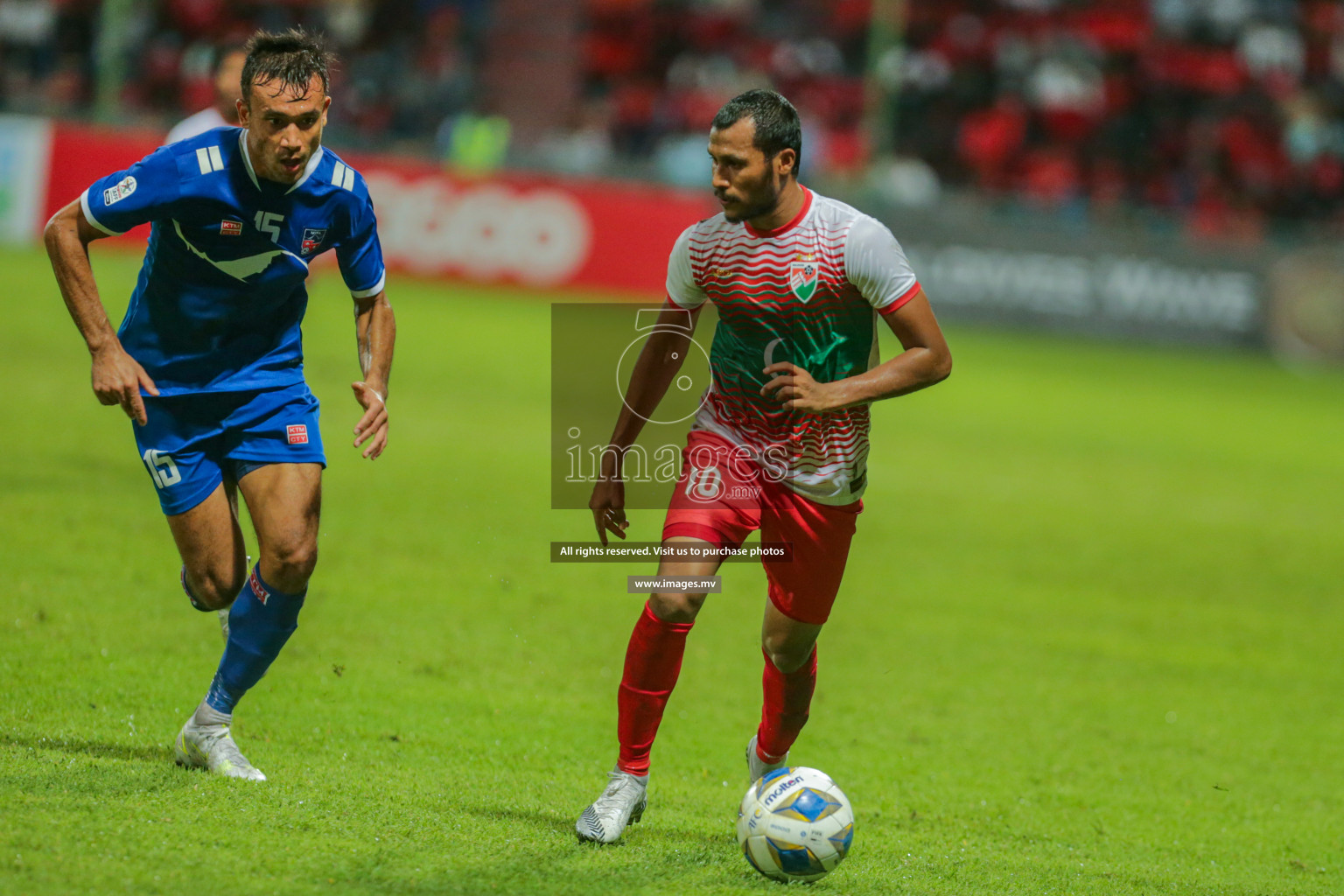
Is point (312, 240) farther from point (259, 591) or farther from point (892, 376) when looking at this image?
point (892, 376)

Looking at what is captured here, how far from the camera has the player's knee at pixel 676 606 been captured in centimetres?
459

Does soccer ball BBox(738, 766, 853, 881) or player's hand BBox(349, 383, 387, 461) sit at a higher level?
player's hand BBox(349, 383, 387, 461)

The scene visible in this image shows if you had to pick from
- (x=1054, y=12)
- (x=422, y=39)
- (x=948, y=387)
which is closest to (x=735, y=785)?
(x=948, y=387)

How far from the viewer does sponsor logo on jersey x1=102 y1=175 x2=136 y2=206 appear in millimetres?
4574

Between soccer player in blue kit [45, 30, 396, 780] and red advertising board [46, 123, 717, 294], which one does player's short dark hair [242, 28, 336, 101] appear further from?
red advertising board [46, 123, 717, 294]

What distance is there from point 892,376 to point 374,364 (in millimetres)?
1786

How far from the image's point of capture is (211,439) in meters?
4.92

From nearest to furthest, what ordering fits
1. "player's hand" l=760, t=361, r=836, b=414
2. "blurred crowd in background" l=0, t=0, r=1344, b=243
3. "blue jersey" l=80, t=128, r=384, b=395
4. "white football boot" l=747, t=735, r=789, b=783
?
"player's hand" l=760, t=361, r=836, b=414 < "blue jersey" l=80, t=128, r=384, b=395 < "white football boot" l=747, t=735, r=789, b=783 < "blurred crowd in background" l=0, t=0, r=1344, b=243

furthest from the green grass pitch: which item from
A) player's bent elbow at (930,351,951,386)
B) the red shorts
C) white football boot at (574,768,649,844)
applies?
player's bent elbow at (930,351,951,386)

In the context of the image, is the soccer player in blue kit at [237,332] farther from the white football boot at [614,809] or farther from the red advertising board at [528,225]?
the red advertising board at [528,225]

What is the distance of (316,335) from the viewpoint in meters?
15.5

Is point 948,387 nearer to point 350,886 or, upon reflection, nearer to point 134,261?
point 134,261

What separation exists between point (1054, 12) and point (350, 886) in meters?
26.9

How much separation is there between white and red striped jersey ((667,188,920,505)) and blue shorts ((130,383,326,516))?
1.39 meters
